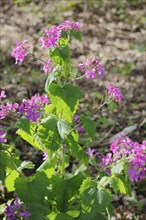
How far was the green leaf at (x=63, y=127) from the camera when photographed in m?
2.30

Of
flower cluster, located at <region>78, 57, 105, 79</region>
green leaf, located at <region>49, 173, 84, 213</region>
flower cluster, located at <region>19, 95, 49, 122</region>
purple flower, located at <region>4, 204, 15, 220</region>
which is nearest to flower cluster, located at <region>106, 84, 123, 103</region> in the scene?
flower cluster, located at <region>78, 57, 105, 79</region>

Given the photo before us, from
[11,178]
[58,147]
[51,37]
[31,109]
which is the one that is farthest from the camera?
[11,178]

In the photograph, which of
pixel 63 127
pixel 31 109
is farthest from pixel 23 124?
pixel 63 127

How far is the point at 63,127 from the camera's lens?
7.59 ft

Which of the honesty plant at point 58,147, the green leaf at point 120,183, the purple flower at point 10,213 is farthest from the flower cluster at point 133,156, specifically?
the purple flower at point 10,213

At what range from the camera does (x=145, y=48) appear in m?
5.65

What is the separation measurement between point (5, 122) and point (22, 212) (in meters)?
1.86

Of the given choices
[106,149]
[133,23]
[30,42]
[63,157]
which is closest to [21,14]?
[30,42]

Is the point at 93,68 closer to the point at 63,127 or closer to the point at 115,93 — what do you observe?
the point at 115,93

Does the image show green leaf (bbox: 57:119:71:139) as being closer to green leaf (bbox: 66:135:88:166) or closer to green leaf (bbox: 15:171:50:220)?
green leaf (bbox: 66:135:88:166)

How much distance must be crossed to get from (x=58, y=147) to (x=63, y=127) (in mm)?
177

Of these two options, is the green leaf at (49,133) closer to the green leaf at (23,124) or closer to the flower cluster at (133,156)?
the green leaf at (23,124)

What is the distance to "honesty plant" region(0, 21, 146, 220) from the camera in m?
2.30

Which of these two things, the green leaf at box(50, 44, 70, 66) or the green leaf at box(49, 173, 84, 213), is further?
the green leaf at box(49, 173, 84, 213)
